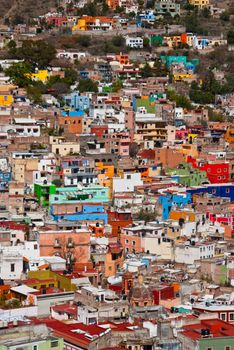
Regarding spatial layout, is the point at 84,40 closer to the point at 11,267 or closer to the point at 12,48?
the point at 12,48

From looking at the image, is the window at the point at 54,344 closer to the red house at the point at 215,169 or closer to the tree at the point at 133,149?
the red house at the point at 215,169

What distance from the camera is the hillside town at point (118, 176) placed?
2161 centimetres

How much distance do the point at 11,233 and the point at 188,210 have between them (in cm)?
441

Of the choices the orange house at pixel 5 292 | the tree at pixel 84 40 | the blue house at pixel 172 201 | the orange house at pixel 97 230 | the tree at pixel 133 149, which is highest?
the tree at pixel 84 40

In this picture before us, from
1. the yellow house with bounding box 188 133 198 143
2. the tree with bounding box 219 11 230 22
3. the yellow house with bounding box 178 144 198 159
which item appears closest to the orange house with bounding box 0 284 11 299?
the yellow house with bounding box 178 144 198 159

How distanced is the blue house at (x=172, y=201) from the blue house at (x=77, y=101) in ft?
35.3

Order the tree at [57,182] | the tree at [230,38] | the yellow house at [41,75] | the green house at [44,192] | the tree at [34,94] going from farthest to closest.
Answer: the tree at [230,38], the yellow house at [41,75], the tree at [34,94], the tree at [57,182], the green house at [44,192]

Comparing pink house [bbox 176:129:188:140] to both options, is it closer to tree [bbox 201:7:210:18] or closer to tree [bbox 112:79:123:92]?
tree [bbox 112:79:123:92]

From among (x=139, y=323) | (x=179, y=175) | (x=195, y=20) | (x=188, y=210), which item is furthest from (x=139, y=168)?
(x=195, y=20)

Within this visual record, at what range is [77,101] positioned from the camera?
42.8m

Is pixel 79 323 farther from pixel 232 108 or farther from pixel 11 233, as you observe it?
pixel 232 108

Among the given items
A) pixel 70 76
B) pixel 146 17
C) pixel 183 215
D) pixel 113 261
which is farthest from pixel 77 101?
pixel 113 261

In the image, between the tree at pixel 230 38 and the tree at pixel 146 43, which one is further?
the tree at pixel 230 38

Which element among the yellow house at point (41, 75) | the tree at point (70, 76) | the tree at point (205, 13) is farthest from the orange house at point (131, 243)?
the tree at point (205, 13)
